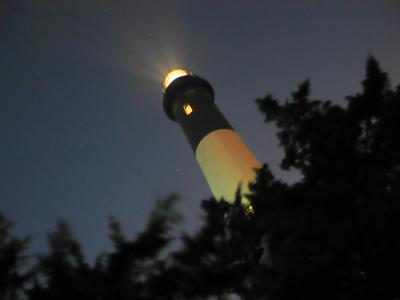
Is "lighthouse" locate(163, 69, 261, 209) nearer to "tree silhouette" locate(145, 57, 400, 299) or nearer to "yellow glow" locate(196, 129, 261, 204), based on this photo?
"yellow glow" locate(196, 129, 261, 204)

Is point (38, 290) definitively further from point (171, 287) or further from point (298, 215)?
point (298, 215)

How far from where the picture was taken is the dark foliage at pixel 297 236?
3.16 m

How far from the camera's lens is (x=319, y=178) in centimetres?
546

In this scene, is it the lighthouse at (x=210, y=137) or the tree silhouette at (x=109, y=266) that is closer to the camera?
the tree silhouette at (x=109, y=266)

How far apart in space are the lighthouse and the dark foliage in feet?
18.9

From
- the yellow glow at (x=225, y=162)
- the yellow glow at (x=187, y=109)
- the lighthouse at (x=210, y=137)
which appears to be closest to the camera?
the yellow glow at (x=225, y=162)

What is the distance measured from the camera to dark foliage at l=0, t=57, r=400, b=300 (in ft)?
10.4

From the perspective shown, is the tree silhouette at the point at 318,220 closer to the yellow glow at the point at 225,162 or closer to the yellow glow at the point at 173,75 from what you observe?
the yellow glow at the point at 225,162

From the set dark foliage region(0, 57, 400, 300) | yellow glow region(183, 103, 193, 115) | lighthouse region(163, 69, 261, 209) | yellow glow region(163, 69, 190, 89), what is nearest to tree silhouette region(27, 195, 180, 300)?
dark foliage region(0, 57, 400, 300)

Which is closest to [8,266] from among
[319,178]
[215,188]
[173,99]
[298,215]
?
[298,215]

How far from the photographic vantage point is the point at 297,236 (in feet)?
14.2

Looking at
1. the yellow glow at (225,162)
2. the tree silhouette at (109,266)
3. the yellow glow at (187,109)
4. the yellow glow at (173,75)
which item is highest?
the yellow glow at (173,75)

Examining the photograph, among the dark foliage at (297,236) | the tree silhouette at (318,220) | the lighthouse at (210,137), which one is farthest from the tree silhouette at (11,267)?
the lighthouse at (210,137)

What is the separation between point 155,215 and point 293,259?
2.03m
